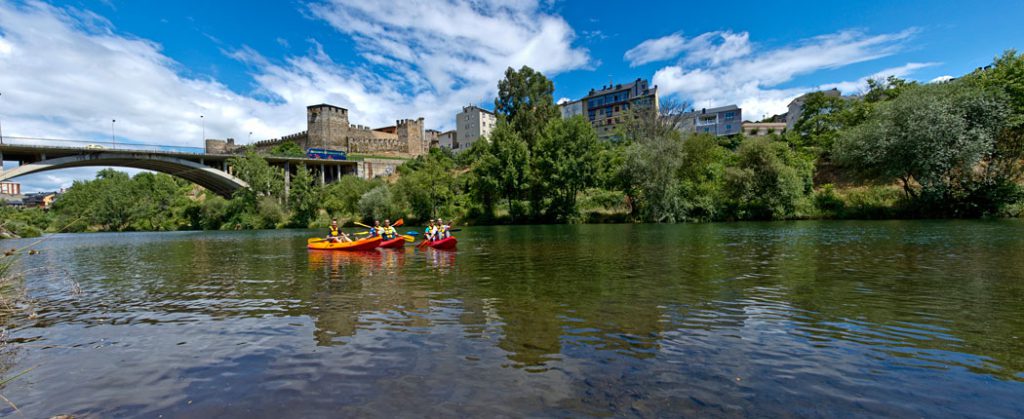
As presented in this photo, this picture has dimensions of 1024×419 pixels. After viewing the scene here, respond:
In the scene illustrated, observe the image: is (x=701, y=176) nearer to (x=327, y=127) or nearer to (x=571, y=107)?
(x=571, y=107)

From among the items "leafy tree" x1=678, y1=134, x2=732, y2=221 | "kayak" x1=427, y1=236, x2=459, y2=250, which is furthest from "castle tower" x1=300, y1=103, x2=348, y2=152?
"kayak" x1=427, y1=236, x2=459, y2=250

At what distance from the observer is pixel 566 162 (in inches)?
1731

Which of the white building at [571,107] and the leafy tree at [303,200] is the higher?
the white building at [571,107]

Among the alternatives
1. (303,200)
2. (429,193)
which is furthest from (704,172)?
(303,200)

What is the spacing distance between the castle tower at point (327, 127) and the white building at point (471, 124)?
89.9ft

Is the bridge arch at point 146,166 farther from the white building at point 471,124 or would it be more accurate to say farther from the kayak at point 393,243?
the white building at point 471,124

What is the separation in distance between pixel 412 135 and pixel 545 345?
105132mm

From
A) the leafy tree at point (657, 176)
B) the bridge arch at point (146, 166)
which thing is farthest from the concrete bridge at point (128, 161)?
the leafy tree at point (657, 176)

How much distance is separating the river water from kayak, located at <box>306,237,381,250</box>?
8351mm

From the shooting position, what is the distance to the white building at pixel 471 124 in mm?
109188

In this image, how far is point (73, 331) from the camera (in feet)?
23.9

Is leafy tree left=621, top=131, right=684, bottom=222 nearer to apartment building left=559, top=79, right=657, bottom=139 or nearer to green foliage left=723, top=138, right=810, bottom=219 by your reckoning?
green foliage left=723, top=138, right=810, bottom=219

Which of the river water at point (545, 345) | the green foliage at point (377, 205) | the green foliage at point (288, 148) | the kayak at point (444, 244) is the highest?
the green foliage at point (288, 148)

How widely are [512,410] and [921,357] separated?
14.8 ft
